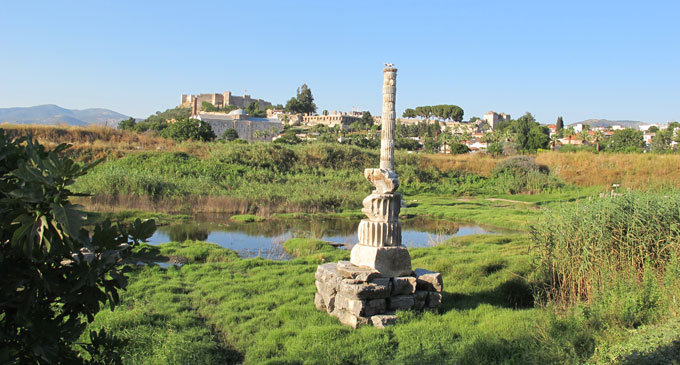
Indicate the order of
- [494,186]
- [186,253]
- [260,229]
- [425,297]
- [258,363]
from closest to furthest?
1. [258,363]
2. [425,297]
3. [186,253]
4. [260,229]
5. [494,186]

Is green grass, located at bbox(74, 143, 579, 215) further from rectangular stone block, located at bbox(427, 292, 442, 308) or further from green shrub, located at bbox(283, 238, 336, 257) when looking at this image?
rectangular stone block, located at bbox(427, 292, 442, 308)

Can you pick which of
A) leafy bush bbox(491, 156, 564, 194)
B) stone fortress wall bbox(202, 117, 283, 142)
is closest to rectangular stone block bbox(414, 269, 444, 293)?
leafy bush bbox(491, 156, 564, 194)

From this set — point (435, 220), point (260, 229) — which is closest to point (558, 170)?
point (435, 220)

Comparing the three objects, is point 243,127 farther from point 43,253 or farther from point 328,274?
point 43,253

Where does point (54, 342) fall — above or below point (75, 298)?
below

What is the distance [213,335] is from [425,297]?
111 inches

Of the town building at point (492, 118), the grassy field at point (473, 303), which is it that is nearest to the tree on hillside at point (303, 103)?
the town building at point (492, 118)

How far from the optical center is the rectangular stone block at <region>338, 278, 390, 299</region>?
256 inches

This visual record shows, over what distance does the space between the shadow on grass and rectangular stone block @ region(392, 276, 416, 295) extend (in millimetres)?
574

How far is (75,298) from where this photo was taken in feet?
8.25

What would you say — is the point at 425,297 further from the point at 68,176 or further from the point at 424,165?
the point at 424,165

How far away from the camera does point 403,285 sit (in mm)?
6871

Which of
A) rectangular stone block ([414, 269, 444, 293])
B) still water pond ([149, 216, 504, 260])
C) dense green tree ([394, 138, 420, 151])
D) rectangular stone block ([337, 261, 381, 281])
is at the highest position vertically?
dense green tree ([394, 138, 420, 151])

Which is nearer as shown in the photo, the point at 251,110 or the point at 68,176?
the point at 68,176
